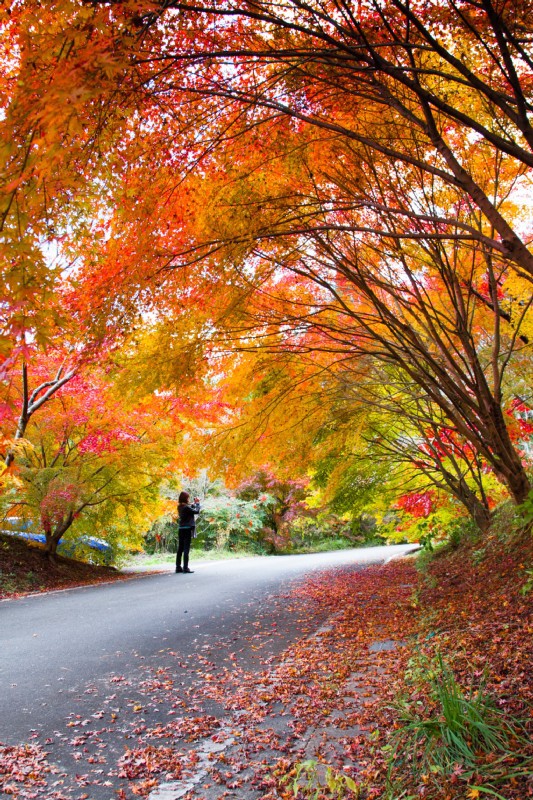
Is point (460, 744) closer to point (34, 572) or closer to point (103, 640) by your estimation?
point (103, 640)

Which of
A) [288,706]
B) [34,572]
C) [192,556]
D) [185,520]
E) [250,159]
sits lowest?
[192,556]

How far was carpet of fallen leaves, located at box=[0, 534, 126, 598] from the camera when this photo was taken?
350 inches

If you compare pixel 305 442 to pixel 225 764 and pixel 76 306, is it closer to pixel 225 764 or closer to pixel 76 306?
pixel 76 306

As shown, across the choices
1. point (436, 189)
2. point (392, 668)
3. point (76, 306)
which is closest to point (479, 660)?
point (392, 668)

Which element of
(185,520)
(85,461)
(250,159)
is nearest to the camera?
(250,159)

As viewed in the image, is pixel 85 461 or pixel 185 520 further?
pixel 185 520

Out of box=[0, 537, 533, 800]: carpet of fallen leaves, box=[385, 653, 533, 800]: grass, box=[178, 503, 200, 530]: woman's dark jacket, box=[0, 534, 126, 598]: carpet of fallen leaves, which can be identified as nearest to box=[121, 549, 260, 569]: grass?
box=[0, 534, 126, 598]: carpet of fallen leaves

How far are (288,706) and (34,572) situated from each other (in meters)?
7.81

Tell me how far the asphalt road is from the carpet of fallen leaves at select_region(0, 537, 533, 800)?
2.5 inches

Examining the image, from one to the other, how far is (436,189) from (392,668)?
5392 millimetres

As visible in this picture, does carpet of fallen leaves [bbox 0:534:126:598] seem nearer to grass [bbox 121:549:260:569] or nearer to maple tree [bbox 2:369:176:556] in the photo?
maple tree [bbox 2:369:176:556]

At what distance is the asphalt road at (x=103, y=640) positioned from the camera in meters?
3.34

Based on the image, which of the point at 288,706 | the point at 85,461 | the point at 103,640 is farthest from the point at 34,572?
the point at 288,706

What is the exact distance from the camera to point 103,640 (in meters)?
5.20
